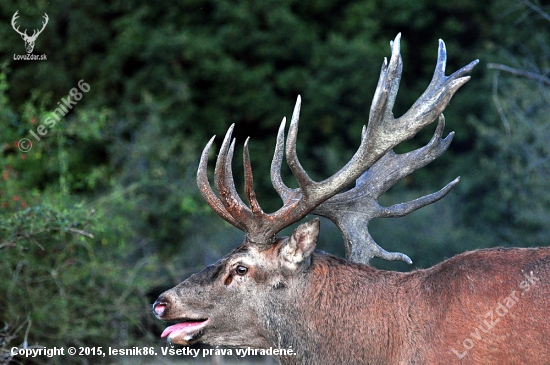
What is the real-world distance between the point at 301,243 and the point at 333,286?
41cm

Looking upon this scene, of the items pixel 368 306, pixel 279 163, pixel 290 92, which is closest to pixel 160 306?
pixel 279 163

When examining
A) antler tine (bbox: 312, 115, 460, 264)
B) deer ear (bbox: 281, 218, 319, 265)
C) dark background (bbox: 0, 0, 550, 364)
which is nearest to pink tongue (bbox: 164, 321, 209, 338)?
deer ear (bbox: 281, 218, 319, 265)

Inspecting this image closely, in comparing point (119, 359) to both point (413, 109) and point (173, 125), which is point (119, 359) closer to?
point (413, 109)

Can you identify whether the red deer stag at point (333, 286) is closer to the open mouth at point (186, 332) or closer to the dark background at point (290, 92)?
the open mouth at point (186, 332)

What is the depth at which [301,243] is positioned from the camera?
5.45 meters

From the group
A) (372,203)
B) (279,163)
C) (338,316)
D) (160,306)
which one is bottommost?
(338,316)

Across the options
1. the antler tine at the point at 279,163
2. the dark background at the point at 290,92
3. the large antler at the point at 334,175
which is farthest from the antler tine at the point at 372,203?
the dark background at the point at 290,92

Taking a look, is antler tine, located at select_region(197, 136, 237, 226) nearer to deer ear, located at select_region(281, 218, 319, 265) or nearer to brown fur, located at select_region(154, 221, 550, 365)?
brown fur, located at select_region(154, 221, 550, 365)

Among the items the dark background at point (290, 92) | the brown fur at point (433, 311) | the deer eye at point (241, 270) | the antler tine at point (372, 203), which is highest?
the dark background at point (290, 92)

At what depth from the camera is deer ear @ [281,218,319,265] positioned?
17.6 feet

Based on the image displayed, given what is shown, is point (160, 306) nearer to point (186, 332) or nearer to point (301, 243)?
point (186, 332)

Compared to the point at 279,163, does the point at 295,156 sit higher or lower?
lower

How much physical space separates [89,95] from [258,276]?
1359 centimetres

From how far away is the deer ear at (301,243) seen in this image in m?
5.36
